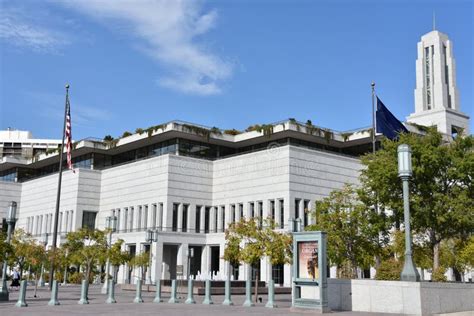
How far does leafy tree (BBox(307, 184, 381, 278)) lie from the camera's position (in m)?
31.9

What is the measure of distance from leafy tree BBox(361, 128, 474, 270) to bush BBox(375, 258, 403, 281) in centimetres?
209

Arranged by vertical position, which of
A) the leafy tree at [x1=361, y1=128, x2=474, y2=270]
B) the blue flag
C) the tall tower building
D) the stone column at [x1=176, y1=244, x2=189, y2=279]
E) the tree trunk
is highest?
the tall tower building

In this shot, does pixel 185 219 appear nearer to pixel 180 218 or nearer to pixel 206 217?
pixel 180 218

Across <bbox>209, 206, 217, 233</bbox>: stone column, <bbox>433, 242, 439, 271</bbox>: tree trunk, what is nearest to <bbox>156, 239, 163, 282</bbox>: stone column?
<bbox>209, 206, 217, 233</bbox>: stone column

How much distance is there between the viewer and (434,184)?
29.2m

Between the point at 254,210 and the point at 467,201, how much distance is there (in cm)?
3419

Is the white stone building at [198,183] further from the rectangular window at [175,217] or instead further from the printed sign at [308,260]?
the printed sign at [308,260]

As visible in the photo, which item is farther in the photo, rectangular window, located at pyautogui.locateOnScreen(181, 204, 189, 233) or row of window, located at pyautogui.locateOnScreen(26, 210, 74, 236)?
row of window, located at pyautogui.locateOnScreen(26, 210, 74, 236)

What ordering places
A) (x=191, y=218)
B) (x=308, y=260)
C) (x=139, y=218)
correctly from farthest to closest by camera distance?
(x=139, y=218) → (x=191, y=218) → (x=308, y=260)

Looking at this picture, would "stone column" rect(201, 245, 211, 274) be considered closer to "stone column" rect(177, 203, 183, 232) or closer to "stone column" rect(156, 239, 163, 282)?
"stone column" rect(177, 203, 183, 232)

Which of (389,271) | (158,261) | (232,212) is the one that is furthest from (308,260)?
(232,212)

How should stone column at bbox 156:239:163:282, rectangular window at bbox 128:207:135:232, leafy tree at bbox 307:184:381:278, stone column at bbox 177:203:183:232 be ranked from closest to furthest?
1. leafy tree at bbox 307:184:381:278
2. stone column at bbox 156:239:163:282
3. stone column at bbox 177:203:183:232
4. rectangular window at bbox 128:207:135:232

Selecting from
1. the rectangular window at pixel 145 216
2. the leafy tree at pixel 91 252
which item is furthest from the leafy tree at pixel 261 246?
the rectangular window at pixel 145 216

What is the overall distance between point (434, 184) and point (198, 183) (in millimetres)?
39526
